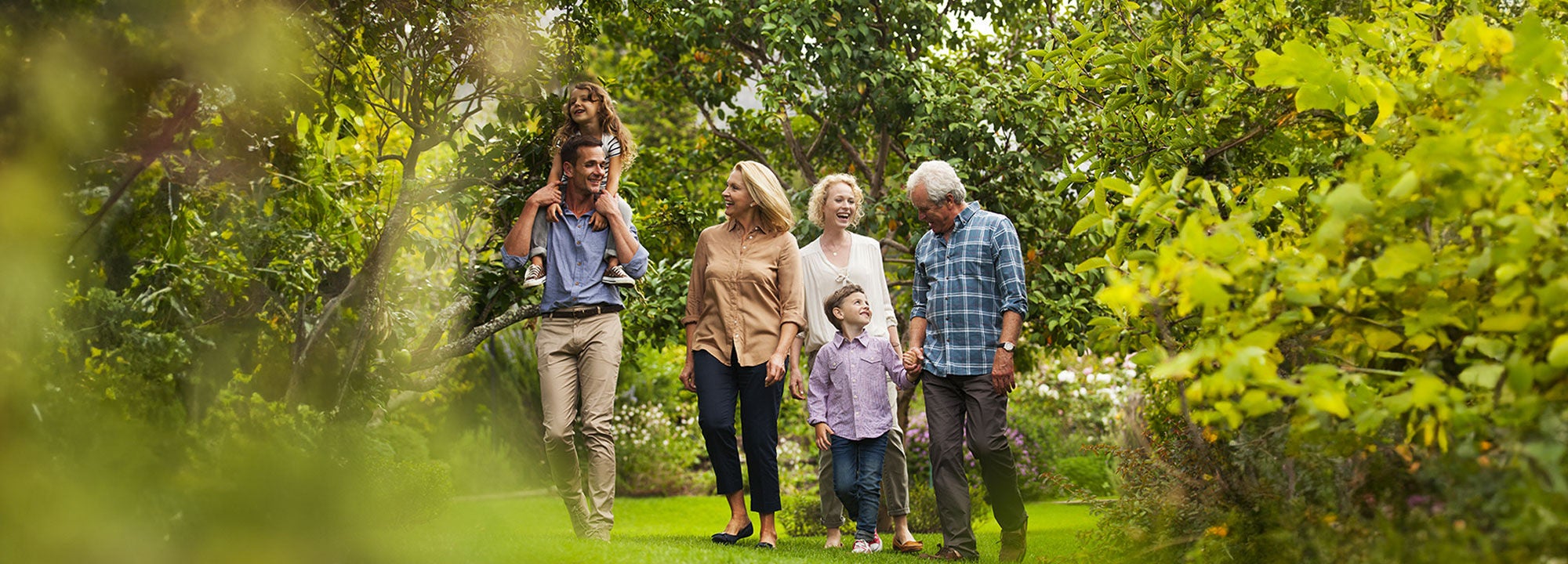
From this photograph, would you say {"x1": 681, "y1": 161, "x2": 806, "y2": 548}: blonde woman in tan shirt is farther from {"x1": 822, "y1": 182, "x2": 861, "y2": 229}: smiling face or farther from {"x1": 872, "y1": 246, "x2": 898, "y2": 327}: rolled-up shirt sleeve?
{"x1": 872, "y1": 246, "x2": 898, "y2": 327}: rolled-up shirt sleeve

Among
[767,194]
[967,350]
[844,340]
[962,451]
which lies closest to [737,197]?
[767,194]

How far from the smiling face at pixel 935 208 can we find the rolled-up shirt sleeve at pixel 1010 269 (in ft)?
0.71

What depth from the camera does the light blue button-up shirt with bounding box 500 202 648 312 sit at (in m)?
4.76

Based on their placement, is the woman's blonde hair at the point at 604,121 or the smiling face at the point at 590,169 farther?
the woman's blonde hair at the point at 604,121

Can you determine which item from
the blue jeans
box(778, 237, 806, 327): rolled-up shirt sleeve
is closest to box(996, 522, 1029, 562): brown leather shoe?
the blue jeans

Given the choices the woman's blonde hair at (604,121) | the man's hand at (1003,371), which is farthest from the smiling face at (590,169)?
the man's hand at (1003,371)

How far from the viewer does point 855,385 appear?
5145 mm

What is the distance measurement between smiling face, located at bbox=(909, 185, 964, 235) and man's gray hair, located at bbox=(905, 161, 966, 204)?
0.04 feet

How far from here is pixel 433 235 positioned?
7074 millimetres

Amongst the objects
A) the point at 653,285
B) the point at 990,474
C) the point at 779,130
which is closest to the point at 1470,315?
the point at 990,474

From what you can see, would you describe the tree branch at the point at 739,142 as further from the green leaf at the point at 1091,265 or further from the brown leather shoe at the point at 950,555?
the green leaf at the point at 1091,265

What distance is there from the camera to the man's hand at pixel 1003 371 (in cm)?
459

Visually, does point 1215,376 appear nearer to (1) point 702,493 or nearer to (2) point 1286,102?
(2) point 1286,102

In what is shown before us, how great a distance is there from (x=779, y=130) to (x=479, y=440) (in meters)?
4.15
